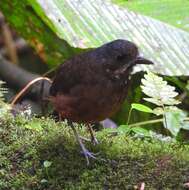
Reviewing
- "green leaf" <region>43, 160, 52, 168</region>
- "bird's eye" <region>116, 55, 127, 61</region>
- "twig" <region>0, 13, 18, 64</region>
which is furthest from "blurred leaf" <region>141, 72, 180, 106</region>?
"twig" <region>0, 13, 18, 64</region>

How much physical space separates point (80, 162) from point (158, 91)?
1.64 feet

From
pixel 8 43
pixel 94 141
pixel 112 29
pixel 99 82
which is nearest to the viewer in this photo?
pixel 99 82

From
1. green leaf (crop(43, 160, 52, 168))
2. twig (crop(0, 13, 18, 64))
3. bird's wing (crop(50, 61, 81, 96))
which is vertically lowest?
twig (crop(0, 13, 18, 64))

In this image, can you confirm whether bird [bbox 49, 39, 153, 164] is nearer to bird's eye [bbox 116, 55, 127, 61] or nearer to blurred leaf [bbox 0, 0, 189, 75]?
bird's eye [bbox 116, 55, 127, 61]

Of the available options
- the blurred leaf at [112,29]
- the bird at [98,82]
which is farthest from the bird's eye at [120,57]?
the blurred leaf at [112,29]

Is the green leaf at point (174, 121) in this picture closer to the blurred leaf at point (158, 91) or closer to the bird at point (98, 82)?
the blurred leaf at point (158, 91)

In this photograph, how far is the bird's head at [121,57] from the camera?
2951 millimetres

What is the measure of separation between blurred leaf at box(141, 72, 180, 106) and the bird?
134 mm

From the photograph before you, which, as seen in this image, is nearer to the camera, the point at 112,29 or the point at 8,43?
the point at 112,29

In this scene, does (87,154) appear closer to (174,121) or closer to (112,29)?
(174,121)

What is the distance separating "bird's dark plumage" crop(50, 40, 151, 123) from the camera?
290cm

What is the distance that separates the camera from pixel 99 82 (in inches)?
114

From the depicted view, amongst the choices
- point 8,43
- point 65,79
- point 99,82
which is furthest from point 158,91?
point 8,43

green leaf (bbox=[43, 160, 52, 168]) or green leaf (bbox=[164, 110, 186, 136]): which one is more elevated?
green leaf (bbox=[164, 110, 186, 136])
